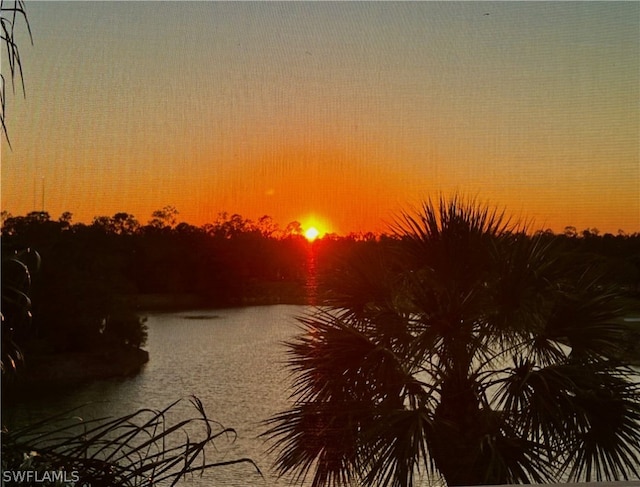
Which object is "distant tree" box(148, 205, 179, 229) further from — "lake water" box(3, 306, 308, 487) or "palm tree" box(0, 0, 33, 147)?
"palm tree" box(0, 0, 33, 147)

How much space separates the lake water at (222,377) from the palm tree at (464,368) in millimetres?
98

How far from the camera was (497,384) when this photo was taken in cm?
341

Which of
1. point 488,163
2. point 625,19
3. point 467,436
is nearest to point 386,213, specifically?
point 488,163

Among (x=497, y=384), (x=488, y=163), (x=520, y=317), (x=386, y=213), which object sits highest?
(x=488, y=163)

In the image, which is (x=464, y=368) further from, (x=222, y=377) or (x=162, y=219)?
(x=162, y=219)

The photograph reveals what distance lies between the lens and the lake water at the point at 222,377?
3396mm

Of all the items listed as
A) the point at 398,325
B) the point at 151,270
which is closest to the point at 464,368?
the point at 398,325

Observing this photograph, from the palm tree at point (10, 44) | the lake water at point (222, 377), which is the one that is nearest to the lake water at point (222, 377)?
the lake water at point (222, 377)

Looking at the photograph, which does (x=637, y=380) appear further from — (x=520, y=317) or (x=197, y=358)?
(x=197, y=358)

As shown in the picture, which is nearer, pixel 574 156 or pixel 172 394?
pixel 172 394

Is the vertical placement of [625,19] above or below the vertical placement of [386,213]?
above

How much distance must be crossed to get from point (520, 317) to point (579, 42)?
1.41 metres

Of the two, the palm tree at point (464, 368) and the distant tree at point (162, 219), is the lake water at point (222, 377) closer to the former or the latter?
the palm tree at point (464, 368)

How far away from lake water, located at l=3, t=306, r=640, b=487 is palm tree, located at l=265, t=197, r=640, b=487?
10 centimetres
